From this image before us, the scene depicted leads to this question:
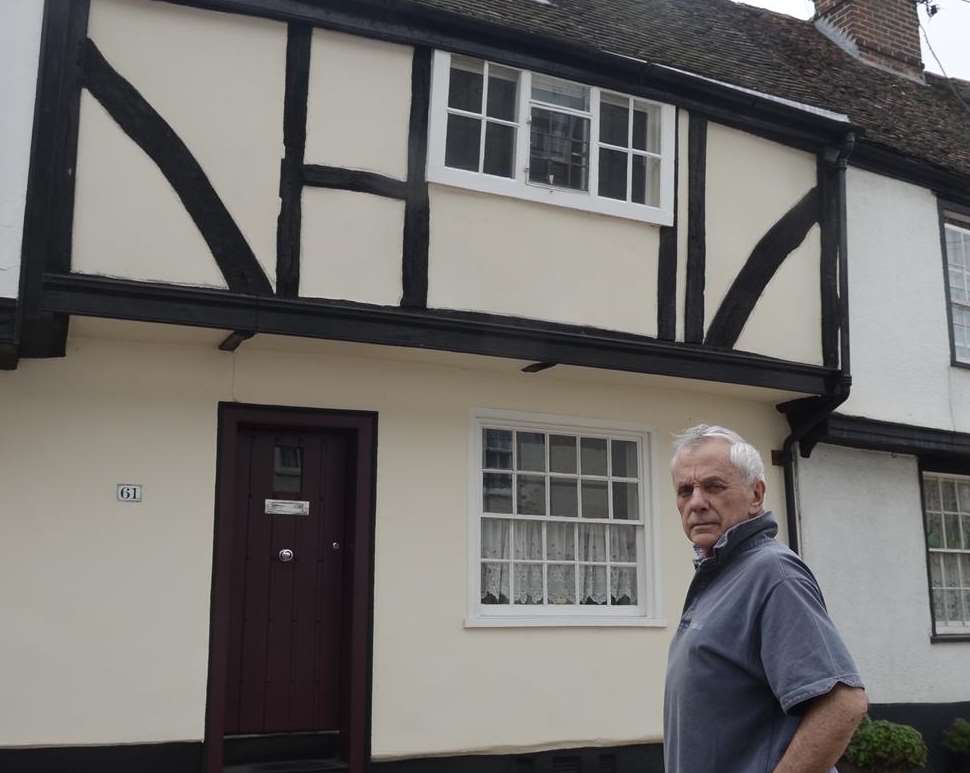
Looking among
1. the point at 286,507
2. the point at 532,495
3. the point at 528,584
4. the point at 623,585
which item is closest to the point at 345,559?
the point at 286,507

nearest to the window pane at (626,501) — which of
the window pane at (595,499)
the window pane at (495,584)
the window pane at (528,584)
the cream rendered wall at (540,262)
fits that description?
the window pane at (595,499)

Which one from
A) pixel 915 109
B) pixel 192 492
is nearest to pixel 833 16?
pixel 915 109

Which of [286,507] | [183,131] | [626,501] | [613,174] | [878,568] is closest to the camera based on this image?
[183,131]

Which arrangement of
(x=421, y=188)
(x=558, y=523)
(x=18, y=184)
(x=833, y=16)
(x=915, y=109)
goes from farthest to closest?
1. (x=833, y=16)
2. (x=915, y=109)
3. (x=558, y=523)
4. (x=421, y=188)
5. (x=18, y=184)

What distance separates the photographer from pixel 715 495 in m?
2.74

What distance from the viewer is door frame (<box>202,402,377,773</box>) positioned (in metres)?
6.78

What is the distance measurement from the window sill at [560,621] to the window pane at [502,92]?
142 inches

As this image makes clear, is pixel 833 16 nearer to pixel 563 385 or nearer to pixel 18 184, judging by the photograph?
pixel 563 385

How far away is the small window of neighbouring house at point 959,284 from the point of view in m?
10.6

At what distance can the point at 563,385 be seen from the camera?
8.34 metres

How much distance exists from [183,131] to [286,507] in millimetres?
2551

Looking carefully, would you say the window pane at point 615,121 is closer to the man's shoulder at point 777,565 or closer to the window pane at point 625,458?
the window pane at point 625,458

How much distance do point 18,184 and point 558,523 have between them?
173 inches

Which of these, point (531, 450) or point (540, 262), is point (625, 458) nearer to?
point (531, 450)
